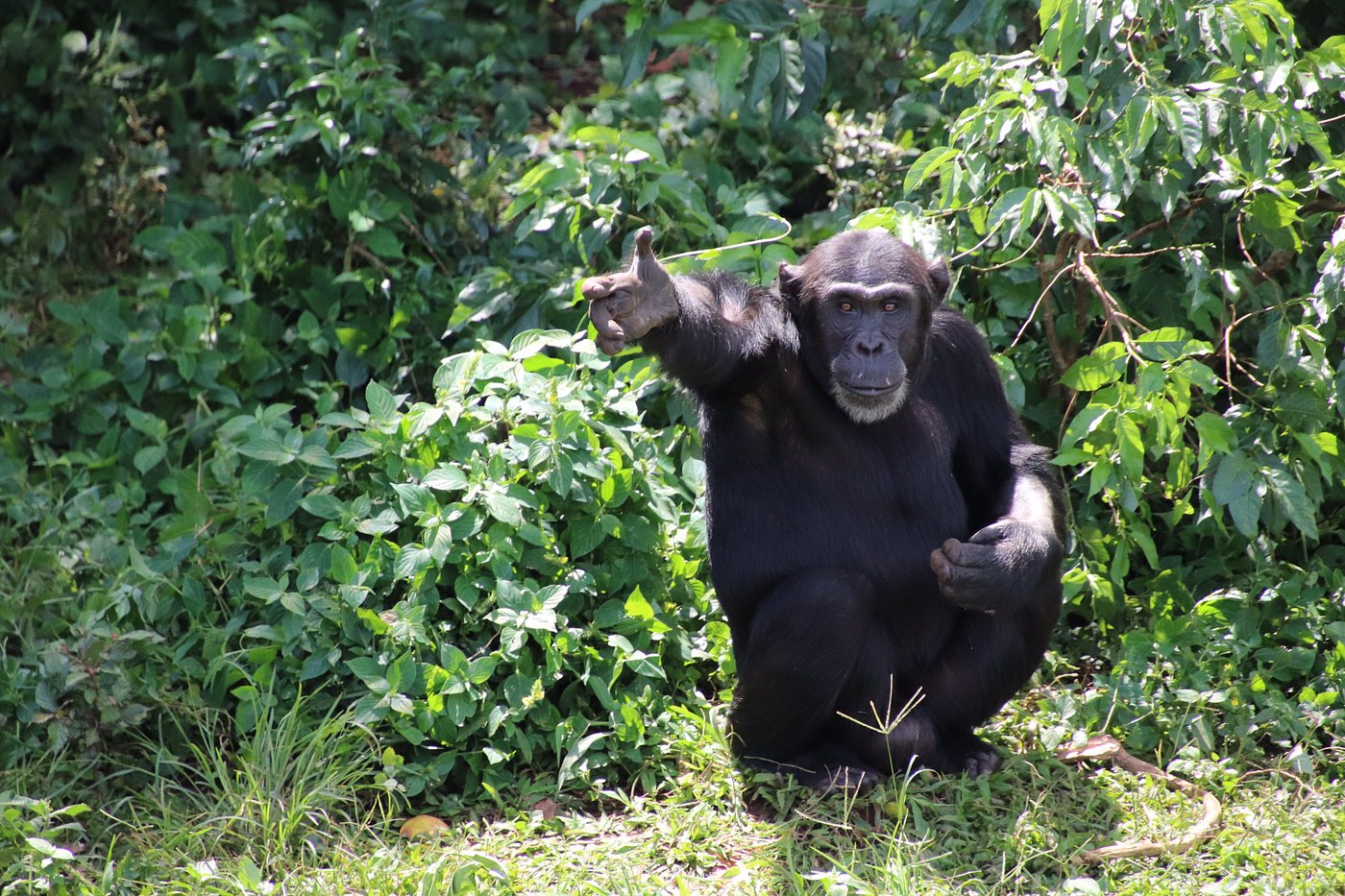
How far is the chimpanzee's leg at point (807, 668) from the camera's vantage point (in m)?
4.60

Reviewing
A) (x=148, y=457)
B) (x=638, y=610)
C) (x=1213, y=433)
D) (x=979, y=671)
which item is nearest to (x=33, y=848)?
(x=638, y=610)

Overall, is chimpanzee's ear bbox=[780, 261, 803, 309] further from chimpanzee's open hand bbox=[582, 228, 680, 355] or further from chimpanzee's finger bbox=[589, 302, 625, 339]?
chimpanzee's finger bbox=[589, 302, 625, 339]

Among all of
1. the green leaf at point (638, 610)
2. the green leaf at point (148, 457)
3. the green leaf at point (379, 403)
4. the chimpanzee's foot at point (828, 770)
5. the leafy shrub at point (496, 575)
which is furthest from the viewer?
the green leaf at point (148, 457)

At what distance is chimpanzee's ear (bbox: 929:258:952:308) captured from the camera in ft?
15.9

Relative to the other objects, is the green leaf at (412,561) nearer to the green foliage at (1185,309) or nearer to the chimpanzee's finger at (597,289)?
the chimpanzee's finger at (597,289)

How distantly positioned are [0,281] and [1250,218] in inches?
244

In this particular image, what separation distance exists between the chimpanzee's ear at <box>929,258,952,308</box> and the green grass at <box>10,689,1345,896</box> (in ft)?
5.28

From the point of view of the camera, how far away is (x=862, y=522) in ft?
15.7

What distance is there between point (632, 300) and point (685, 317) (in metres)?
0.24

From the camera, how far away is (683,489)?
5891 millimetres

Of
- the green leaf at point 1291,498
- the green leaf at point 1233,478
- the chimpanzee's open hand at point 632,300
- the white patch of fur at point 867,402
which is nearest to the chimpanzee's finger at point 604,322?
the chimpanzee's open hand at point 632,300

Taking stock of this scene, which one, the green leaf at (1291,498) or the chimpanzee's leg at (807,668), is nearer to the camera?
the chimpanzee's leg at (807,668)

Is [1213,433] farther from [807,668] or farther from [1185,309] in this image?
[807,668]

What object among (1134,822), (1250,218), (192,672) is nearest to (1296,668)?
(1134,822)
